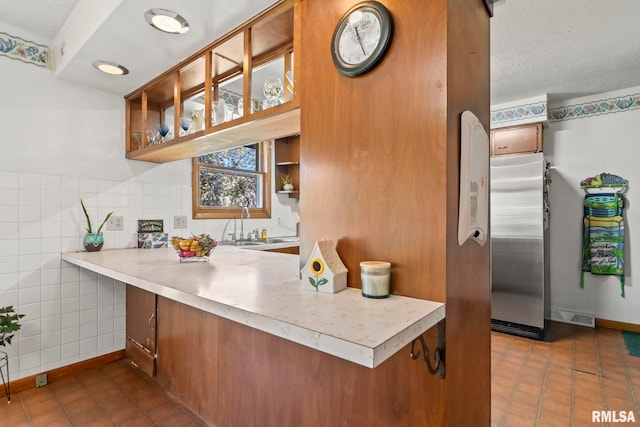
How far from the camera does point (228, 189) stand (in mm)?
3428

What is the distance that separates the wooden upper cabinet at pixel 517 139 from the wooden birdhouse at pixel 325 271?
120 inches

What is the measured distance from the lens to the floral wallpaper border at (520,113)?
10.7 feet

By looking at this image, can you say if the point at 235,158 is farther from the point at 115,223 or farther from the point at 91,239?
the point at 91,239

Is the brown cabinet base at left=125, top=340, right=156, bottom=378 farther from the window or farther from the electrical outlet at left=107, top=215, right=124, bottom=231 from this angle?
the window

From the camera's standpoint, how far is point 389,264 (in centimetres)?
102

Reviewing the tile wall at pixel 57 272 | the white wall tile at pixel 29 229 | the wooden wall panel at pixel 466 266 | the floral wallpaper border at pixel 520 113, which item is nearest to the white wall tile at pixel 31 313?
the tile wall at pixel 57 272

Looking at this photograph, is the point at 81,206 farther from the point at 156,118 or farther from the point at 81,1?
the point at 81,1

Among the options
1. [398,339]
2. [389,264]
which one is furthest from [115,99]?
[398,339]

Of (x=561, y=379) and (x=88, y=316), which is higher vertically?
(x=88, y=316)

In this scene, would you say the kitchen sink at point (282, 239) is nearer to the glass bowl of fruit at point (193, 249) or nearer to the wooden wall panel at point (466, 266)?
the glass bowl of fruit at point (193, 249)

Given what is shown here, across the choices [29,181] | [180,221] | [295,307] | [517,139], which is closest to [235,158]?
[180,221]

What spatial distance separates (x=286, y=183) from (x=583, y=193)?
326 cm

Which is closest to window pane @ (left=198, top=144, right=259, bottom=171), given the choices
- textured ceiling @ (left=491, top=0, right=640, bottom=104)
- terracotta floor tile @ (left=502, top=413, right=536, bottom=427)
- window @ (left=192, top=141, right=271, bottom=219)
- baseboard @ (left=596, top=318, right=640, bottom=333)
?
window @ (left=192, top=141, right=271, bottom=219)

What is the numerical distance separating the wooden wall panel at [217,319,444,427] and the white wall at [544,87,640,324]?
3410 millimetres
